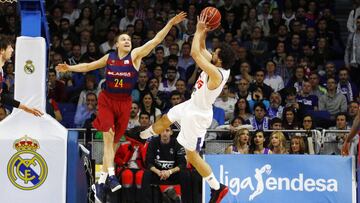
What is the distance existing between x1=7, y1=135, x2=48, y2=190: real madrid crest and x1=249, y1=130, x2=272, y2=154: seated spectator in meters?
3.85

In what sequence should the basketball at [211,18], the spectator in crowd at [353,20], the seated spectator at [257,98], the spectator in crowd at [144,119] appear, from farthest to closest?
1. the spectator in crowd at [353,20]
2. the seated spectator at [257,98]
3. the spectator in crowd at [144,119]
4. the basketball at [211,18]

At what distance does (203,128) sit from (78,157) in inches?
62.5

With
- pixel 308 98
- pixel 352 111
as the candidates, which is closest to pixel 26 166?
pixel 352 111

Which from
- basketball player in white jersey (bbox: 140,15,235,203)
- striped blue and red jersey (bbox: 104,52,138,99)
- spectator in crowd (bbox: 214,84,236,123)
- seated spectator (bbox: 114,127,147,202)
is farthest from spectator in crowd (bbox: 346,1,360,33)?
striped blue and red jersey (bbox: 104,52,138,99)

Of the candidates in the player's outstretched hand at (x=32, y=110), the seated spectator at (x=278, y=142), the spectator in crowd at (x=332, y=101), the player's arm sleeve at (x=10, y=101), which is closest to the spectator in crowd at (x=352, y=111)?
the spectator in crowd at (x=332, y=101)

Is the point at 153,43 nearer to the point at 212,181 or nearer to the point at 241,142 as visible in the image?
the point at 212,181

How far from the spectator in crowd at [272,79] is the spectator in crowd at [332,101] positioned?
2.84 feet

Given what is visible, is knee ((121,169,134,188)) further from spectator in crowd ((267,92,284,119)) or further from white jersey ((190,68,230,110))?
spectator in crowd ((267,92,284,119))

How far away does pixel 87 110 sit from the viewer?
52.4 ft

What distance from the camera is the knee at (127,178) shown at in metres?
12.9

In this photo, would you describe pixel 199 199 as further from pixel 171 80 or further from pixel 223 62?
pixel 171 80

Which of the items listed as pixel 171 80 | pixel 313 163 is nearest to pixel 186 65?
pixel 171 80

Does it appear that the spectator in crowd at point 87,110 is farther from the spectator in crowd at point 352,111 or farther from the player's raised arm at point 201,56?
the player's raised arm at point 201,56

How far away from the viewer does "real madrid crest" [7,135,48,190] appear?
11.0 metres
